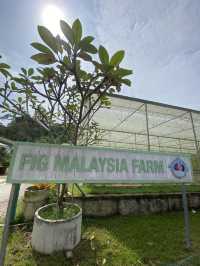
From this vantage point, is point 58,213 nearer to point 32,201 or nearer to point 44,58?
point 32,201

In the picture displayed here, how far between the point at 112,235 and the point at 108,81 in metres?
2.04

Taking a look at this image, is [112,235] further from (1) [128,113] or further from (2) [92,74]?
(1) [128,113]

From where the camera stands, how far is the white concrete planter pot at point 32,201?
2.46 m

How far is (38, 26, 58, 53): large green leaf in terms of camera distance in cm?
89

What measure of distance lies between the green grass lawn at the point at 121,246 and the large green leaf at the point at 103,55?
1879 millimetres

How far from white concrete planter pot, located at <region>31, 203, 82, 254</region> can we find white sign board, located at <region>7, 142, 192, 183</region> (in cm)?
71

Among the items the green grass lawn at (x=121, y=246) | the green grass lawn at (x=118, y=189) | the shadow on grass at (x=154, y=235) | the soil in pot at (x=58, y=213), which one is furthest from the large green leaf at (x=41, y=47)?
the green grass lawn at (x=118, y=189)

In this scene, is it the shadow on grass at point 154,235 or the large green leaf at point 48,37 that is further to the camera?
the shadow on grass at point 154,235

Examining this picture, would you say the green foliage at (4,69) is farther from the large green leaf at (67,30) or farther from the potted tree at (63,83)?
the large green leaf at (67,30)

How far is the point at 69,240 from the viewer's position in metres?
1.62

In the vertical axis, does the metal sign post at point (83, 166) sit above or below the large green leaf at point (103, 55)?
below

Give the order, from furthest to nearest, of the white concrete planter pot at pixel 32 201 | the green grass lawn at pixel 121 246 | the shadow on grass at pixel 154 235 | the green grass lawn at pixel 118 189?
1. the green grass lawn at pixel 118 189
2. the white concrete planter pot at pixel 32 201
3. the shadow on grass at pixel 154 235
4. the green grass lawn at pixel 121 246

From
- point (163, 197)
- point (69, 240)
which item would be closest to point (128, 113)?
point (163, 197)

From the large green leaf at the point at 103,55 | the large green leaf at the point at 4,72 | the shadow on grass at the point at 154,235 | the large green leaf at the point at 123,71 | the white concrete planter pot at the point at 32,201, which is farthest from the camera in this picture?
the white concrete planter pot at the point at 32,201
